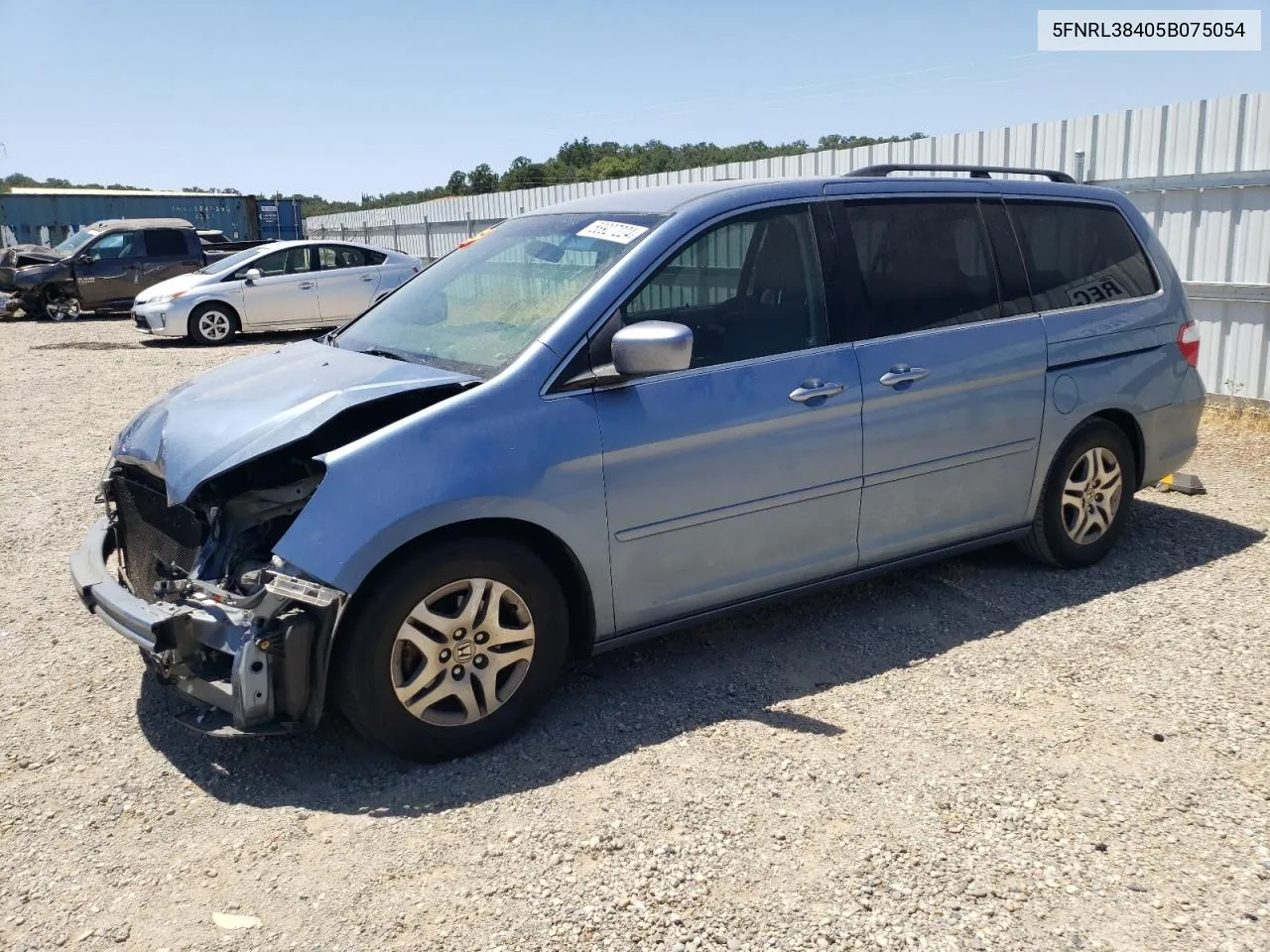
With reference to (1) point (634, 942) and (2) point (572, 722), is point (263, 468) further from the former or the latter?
(1) point (634, 942)

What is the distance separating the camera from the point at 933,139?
1064 cm

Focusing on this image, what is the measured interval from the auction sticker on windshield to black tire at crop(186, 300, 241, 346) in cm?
1381

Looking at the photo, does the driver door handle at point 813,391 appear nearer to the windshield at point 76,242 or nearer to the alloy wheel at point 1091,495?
the alloy wheel at point 1091,495

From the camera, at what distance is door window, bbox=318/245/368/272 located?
55.1 ft

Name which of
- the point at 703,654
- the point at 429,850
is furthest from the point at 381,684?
the point at 703,654

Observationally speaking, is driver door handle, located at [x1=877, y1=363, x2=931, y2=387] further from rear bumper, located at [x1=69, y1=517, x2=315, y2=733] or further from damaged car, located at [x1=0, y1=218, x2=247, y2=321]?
damaged car, located at [x1=0, y1=218, x2=247, y2=321]

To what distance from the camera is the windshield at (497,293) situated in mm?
3904

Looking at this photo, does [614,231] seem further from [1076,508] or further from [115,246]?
[115,246]

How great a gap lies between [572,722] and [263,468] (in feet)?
4.79

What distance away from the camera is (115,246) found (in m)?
20.1

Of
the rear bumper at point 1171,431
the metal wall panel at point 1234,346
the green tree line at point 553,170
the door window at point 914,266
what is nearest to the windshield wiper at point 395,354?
the door window at point 914,266

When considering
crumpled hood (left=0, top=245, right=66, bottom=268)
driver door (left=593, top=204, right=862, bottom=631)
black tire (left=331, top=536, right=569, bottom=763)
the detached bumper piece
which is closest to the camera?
black tire (left=331, top=536, right=569, bottom=763)

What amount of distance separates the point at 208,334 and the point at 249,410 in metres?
14.0

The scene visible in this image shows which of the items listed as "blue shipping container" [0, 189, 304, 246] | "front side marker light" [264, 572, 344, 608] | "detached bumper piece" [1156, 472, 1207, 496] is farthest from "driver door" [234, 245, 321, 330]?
"blue shipping container" [0, 189, 304, 246]
